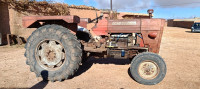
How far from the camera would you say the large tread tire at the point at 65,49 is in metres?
2.98

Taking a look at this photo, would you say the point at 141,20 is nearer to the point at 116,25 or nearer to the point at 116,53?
the point at 116,25

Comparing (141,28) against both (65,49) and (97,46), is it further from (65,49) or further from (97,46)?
(65,49)

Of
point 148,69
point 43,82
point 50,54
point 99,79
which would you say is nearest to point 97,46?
point 99,79

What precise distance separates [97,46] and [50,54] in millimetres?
1198

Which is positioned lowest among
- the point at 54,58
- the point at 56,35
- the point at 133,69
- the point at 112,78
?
the point at 112,78

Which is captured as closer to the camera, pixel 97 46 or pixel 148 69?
pixel 148 69

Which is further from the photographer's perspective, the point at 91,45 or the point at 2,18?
the point at 2,18

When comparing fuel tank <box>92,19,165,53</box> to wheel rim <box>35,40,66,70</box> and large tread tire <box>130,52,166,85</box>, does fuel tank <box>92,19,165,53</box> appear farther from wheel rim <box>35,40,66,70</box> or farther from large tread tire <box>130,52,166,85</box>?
wheel rim <box>35,40,66,70</box>

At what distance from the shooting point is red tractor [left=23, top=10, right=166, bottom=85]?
9.94 ft

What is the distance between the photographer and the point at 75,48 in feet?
9.71

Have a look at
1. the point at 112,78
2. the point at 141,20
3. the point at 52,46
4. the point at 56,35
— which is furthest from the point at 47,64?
the point at 141,20

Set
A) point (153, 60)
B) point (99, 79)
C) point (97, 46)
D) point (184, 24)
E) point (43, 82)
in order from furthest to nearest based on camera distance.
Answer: point (184, 24) < point (97, 46) < point (99, 79) < point (43, 82) < point (153, 60)

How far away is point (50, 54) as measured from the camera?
327 centimetres

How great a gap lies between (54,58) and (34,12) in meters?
7.11
